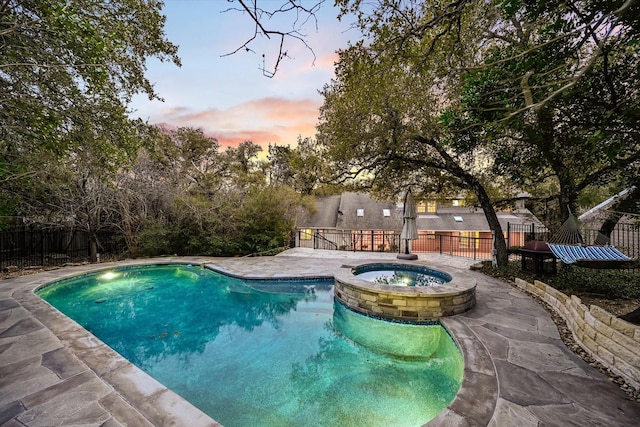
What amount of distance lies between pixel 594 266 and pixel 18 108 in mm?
10108

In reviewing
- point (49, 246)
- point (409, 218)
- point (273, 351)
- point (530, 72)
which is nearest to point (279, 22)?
point (530, 72)

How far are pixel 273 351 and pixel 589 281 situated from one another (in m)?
6.84

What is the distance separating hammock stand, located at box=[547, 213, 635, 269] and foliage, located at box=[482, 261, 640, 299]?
0.58 meters

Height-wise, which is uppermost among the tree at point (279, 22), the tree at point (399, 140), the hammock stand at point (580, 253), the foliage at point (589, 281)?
the tree at point (399, 140)

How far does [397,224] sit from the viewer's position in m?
19.4

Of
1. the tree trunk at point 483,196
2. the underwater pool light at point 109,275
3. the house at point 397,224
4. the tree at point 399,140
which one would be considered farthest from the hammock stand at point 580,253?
the underwater pool light at point 109,275

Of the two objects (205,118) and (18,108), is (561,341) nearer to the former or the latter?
(18,108)

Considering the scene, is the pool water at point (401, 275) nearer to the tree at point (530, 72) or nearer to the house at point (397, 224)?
the tree at point (530, 72)

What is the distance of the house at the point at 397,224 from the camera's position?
17.7m

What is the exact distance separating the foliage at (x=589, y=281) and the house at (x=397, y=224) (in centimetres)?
931

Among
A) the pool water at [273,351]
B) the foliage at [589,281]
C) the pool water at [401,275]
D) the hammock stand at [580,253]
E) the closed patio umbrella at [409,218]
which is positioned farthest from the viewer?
the closed patio umbrella at [409,218]

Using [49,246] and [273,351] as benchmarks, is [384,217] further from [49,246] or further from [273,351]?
[49,246]

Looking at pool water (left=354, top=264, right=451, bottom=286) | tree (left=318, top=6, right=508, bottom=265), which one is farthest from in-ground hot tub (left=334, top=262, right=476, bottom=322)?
tree (left=318, top=6, right=508, bottom=265)

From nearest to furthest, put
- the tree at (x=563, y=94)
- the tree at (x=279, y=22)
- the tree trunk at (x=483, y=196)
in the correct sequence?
the tree at (x=279, y=22) → the tree at (x=563, y=94) → the tree trunk at (x=483, y=196)
